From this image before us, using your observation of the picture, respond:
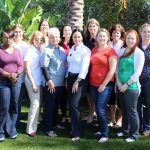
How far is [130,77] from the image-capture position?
6871mm

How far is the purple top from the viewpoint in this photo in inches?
270

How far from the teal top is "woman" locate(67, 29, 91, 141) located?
0.62m

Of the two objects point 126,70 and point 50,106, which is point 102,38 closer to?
point 126,70

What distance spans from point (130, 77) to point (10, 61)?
7.11 feet

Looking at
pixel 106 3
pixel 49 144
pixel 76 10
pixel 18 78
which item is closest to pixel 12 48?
pixel 18 78

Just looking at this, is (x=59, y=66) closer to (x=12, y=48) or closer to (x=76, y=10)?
(x=12, y=48)

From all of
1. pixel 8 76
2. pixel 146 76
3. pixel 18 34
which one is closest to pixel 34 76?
pixel 8 76

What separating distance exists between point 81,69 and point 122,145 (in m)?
1.56

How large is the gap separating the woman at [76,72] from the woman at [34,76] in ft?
1.99

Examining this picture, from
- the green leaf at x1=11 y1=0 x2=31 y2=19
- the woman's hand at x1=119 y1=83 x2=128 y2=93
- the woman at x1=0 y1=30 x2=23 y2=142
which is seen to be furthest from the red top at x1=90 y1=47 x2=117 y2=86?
the green leaf at x1=11 y1=0 x2=31 y2=19

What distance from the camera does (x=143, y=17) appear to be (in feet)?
54.3

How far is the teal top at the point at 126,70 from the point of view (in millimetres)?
6883

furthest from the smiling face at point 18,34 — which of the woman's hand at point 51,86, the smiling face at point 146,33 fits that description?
the smiling face at point 146,33

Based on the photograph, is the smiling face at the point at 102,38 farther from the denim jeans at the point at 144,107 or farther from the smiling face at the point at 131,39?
the denim jeans at the point at 144,107
